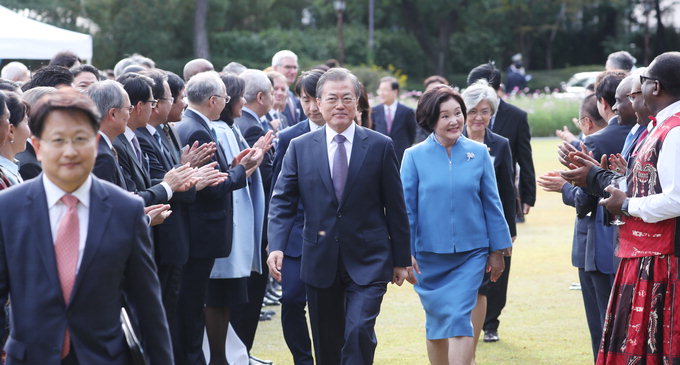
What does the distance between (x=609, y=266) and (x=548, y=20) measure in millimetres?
56162

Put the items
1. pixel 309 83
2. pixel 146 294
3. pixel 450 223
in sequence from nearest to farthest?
pixel 146 294, pixel 450 223, pixel 309 83

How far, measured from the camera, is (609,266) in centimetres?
673

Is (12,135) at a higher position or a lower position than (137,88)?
lower

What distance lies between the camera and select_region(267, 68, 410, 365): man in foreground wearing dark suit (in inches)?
242

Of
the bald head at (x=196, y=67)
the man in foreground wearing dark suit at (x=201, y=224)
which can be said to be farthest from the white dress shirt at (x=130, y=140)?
the bald head at (x=196, y=67)

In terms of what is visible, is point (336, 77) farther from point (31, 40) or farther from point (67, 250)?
point (31, 40)

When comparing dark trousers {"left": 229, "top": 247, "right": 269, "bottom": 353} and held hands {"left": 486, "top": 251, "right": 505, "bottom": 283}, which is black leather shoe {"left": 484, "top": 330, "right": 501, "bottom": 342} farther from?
dark trousers {"left": 229, "top": 247, "right": 269, "bottom": 353}

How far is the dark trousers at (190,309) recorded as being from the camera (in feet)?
22.7

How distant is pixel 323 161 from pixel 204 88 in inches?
51.4

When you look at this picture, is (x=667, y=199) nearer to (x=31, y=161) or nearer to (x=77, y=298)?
(x=77, y=298)

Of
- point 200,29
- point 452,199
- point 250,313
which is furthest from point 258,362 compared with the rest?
point 200,29

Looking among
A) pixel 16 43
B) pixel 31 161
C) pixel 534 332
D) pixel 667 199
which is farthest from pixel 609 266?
pixel 16 43

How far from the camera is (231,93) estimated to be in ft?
24.8

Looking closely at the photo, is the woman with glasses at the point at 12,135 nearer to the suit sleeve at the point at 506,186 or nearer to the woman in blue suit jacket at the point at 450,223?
the woman in blue suit jacket at the point at 450,223
